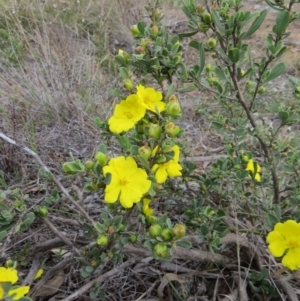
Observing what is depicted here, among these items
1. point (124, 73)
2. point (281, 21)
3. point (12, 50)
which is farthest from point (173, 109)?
point (12, 50)

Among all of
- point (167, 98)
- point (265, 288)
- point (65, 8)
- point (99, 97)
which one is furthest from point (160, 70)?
point (65, 8)

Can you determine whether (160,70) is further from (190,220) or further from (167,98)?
(190,220)

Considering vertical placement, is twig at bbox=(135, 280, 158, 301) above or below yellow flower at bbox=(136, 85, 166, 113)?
below

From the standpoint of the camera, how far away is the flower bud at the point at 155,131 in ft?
2.89

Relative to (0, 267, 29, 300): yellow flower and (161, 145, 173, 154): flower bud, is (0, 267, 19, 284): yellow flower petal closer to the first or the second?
(0, 267, 29, 300): yellow flower

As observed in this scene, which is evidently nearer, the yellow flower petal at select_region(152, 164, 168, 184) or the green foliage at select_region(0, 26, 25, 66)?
the yellow flower petal at select_region(152, 164, 168, 184)

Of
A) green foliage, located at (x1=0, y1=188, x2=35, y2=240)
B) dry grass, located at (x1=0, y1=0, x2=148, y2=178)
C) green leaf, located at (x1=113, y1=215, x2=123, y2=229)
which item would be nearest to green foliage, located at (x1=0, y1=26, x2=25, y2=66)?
dry grass, located at (x1=0, y1=0, x2=148, y2=178)

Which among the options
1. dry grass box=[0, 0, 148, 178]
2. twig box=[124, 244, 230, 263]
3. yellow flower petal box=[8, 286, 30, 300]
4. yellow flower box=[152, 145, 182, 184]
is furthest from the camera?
dry grass box=[0, 0, 148, 178]

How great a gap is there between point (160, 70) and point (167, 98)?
0.09 m

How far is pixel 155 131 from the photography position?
881 mm

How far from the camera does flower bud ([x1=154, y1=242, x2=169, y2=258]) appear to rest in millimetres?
911

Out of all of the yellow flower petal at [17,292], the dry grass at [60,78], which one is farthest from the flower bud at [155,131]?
the dry grass at [60,78]

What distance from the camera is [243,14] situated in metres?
1.03

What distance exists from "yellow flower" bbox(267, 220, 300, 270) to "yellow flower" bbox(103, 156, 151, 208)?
0.37 m
